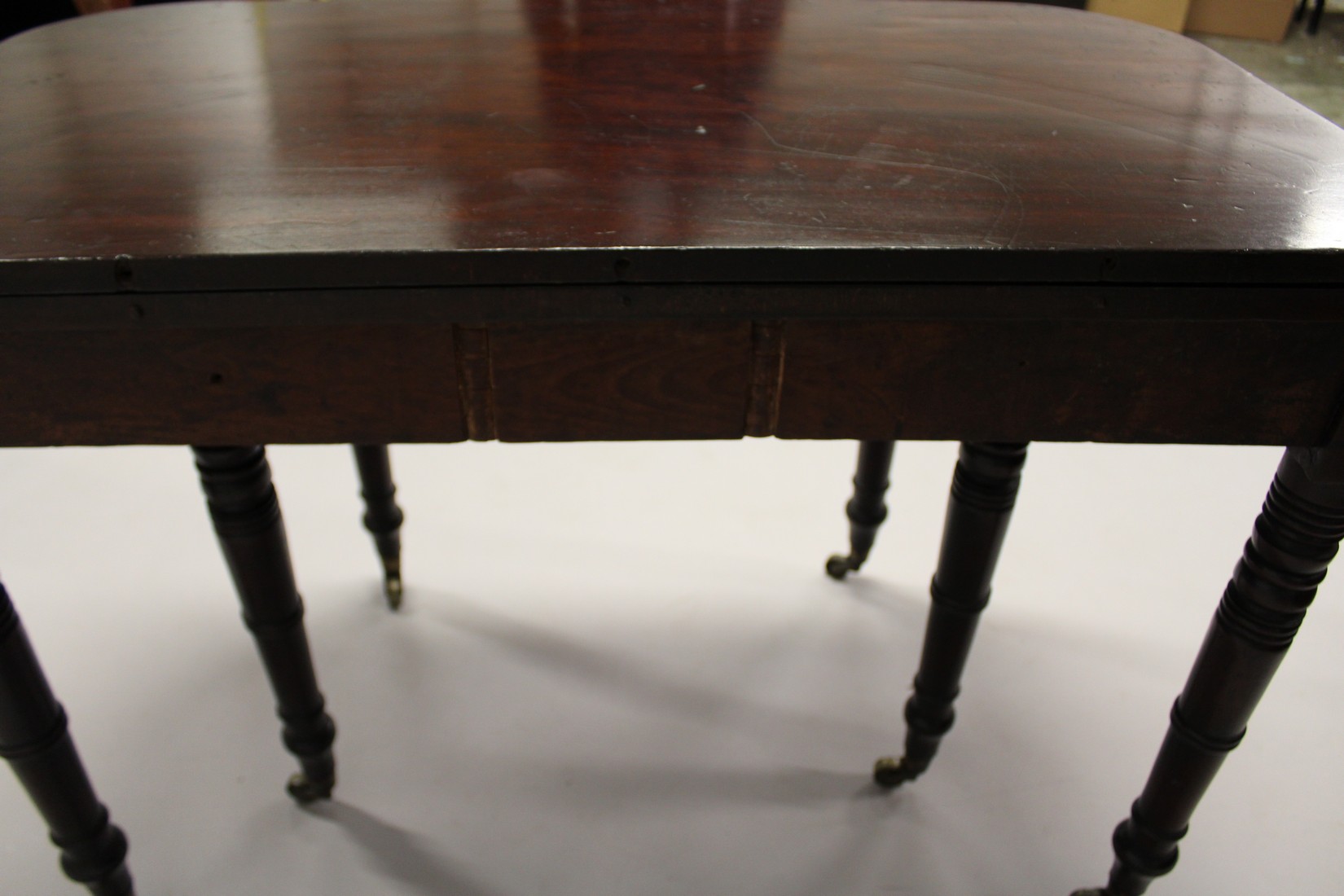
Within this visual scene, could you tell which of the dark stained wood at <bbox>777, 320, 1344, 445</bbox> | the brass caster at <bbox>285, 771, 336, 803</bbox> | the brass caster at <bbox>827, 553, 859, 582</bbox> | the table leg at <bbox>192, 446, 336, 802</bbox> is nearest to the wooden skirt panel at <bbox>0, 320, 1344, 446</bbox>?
the dark stained wood at <bbox>777, 320, 1344, 445</bbox>

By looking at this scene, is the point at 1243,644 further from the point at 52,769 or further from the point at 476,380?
the point at 52,769

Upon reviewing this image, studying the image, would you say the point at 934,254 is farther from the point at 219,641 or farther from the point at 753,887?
the point at 219,641

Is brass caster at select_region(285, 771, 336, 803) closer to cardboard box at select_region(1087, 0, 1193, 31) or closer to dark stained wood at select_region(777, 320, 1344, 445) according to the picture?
dark stained wood at select_region(777, 320, 1344, 445)

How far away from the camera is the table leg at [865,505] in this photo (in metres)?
1.54

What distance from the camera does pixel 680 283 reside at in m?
0.77

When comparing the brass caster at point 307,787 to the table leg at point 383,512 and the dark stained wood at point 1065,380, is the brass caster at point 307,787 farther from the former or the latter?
the dark stained wood at point 1065,380

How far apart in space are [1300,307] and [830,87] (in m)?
0.49

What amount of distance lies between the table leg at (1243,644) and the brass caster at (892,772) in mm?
258

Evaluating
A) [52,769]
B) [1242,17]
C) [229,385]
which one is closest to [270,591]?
[52,769]

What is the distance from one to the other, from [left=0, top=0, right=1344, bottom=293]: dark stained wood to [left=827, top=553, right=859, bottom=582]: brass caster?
0.76 metres

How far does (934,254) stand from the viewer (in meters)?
0.76

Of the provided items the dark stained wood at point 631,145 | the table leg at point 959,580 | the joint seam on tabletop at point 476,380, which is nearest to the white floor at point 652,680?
the table leg at point 959,580

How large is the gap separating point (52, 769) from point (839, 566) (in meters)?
1.07

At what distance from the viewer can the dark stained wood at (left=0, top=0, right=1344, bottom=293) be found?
0.77 metres
